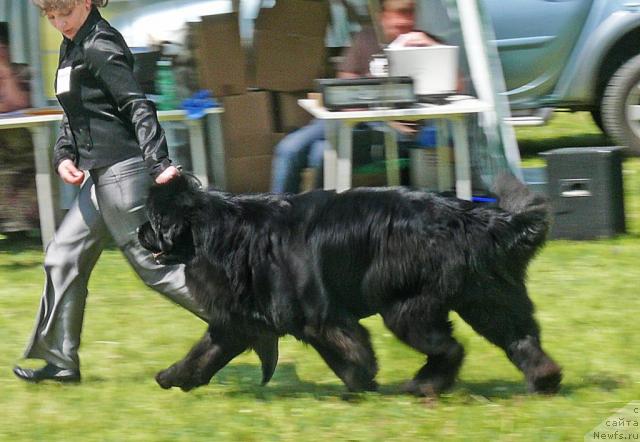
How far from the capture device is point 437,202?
4566 millimetres

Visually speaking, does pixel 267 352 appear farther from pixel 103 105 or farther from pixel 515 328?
pixel 103 105

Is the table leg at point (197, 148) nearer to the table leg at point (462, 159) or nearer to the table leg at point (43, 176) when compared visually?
the table leg at point (43, 176)

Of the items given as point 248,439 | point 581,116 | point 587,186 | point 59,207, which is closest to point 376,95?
point 587,186

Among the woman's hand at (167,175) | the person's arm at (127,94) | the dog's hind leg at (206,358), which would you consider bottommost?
the dog's hind leg at (206,358)

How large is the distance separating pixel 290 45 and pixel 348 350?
4.06 meters

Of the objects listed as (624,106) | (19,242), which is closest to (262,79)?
(19,242)

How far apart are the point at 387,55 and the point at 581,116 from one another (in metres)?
4.75

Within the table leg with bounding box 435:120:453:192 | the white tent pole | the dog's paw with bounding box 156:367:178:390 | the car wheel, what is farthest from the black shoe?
the car wheel

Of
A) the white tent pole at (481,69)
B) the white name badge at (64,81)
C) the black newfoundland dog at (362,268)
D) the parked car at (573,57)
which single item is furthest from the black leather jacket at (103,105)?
the parked car at (573,57)

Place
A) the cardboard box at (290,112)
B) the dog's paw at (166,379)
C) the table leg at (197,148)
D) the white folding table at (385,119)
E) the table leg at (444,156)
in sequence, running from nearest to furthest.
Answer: the dog's paw at (166,379) < the white folding table at (385,119) < the table leg at (444,156) < the table leg at (197,148) < the cardboard box at (290,112)

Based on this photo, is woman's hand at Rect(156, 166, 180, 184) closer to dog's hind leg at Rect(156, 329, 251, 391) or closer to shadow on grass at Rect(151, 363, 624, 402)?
dog's hind leg at Rect(156, 329, 251, 391)

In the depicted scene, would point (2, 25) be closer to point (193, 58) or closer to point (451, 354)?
point (193, 58)

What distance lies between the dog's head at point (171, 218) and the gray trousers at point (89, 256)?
0.20m

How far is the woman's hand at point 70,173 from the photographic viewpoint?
4707 mm
